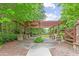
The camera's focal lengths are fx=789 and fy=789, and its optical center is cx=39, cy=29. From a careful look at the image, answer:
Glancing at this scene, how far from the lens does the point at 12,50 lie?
13078 millimetres

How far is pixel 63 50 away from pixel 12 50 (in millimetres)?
845

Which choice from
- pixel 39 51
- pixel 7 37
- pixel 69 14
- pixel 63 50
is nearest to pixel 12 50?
pixel 7 37

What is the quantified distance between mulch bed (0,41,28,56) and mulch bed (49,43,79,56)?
474 mm

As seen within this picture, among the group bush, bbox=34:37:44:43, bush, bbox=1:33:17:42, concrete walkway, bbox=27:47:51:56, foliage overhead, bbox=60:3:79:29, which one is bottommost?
concrete walkway, bbox=27:47:51:56

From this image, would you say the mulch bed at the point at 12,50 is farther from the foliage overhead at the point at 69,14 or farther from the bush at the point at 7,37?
the foliage overhead at the point at 69,14

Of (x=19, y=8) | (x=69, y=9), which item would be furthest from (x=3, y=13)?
(x=69, y=9)

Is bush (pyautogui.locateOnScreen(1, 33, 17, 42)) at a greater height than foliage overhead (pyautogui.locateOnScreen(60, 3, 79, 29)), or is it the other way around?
foliage overhead (pyautogui.locateOnScreen(60, 3, 79, 29))

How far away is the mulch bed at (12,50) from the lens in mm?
13055

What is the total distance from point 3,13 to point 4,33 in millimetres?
336

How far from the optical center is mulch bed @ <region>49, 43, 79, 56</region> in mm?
13016

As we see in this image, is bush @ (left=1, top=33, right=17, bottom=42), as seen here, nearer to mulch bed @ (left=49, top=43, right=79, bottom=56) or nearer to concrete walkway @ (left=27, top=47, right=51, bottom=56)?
concrete walkway @ (left=27, top=47, right=51, bottom=56)

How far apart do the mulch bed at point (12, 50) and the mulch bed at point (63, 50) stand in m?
0.47

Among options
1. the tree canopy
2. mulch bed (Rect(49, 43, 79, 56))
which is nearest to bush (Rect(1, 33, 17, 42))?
the tree canopy

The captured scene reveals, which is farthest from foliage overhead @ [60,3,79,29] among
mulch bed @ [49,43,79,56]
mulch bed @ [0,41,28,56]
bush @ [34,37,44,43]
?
mulch bed @ [0,41,28,56]
